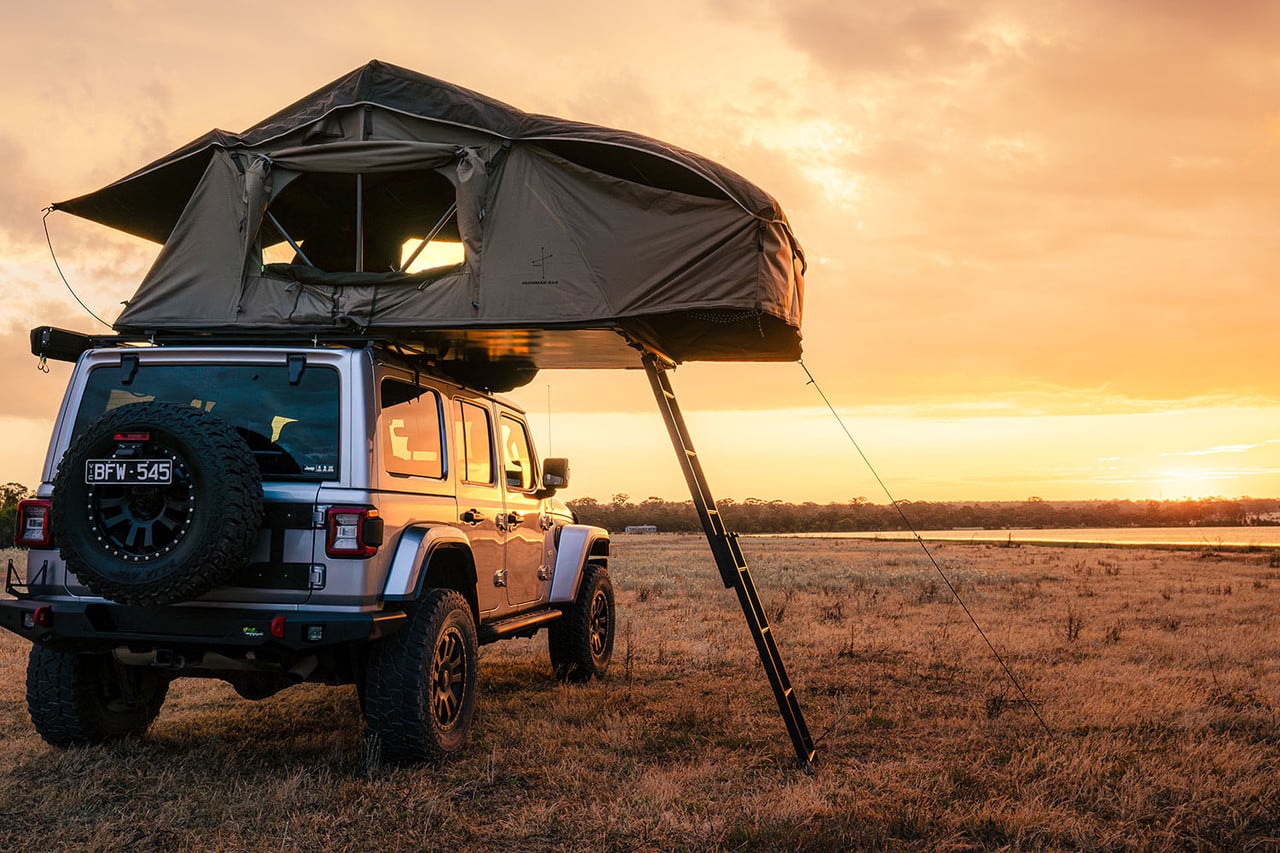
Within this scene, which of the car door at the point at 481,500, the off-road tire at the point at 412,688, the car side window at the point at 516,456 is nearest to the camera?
the off-road tire at the point at 412,688

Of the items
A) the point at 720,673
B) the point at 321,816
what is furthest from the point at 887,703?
the point at 321,816

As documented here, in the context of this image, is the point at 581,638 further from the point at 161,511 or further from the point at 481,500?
the point at 161,511

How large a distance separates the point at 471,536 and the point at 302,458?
1418 mm

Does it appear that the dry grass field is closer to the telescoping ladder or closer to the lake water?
the telescoping ladder

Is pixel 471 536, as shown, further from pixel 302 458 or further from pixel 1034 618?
pixel 1034 618

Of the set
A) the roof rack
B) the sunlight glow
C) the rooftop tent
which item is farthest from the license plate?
the sunlight glow

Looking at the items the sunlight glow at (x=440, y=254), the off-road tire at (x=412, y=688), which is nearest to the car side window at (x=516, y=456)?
the sunlight glow at (x=440, y=254)

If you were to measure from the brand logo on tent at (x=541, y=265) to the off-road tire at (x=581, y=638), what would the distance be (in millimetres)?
3140

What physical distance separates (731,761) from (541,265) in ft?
10.0

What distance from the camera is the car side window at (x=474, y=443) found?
6.79m

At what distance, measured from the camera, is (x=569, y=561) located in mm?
8469

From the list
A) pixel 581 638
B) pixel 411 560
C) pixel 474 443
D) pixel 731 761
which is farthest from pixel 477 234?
pixel 581 638

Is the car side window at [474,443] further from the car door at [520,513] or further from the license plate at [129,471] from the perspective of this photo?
the license plate at [129,471]

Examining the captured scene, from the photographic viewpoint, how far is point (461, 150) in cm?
643
